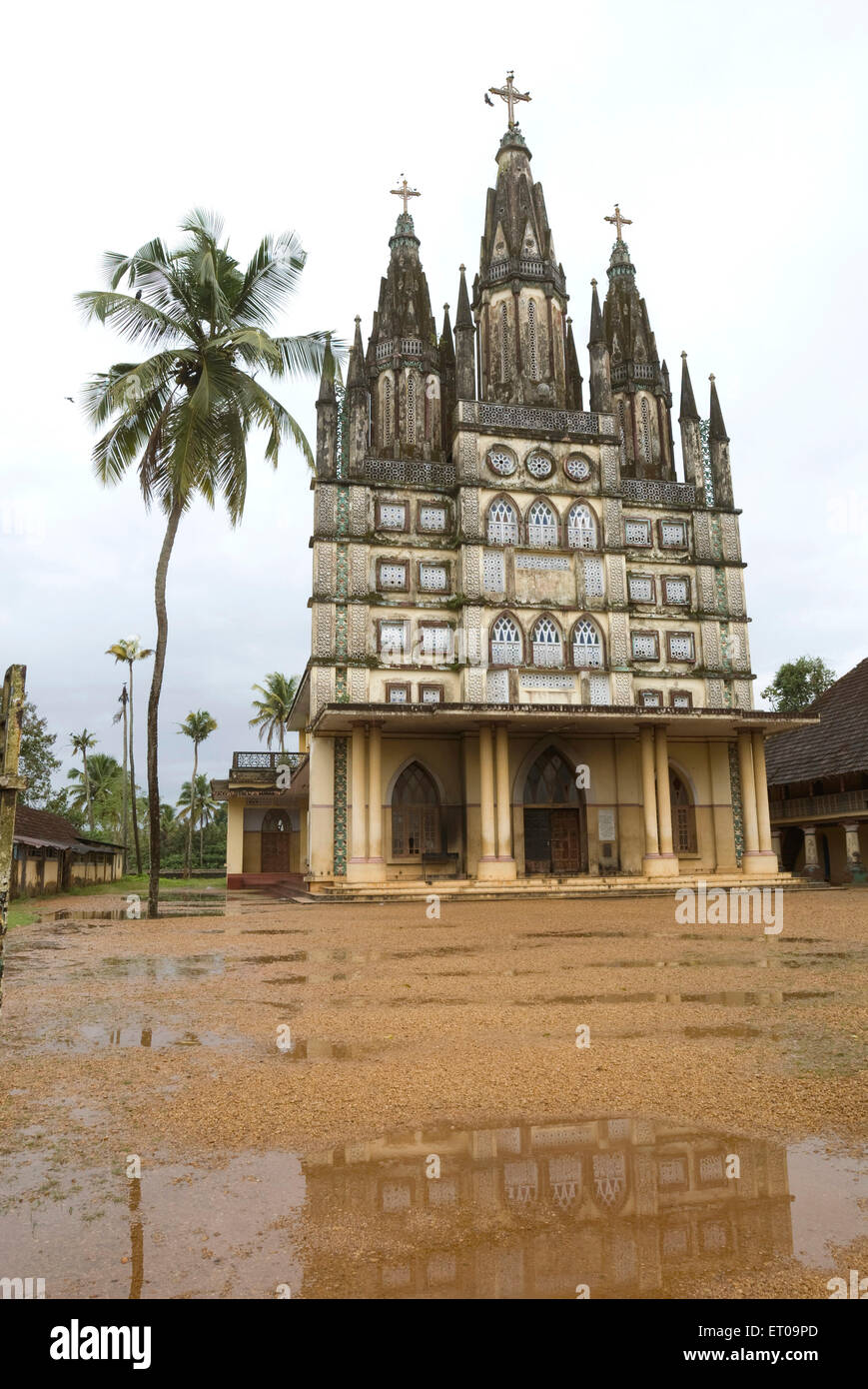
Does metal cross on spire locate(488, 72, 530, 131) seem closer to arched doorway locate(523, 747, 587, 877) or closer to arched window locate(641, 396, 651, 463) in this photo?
arched window locate(641, 396, 651, 463)

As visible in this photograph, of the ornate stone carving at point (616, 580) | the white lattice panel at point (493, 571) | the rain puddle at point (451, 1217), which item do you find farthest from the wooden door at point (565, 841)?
the rain puddle at point (451, 1217)

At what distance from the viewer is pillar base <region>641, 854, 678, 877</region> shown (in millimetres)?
26516

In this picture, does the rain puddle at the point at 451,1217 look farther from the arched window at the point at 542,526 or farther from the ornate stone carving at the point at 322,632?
the arched window at the point at 542,526

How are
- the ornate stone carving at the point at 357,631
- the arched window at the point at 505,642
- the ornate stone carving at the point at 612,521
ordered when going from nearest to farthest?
the ornate stone carving at the point at 357,631
the arched window at the point at 505,642
the ornate stone carving at the point at 612,521

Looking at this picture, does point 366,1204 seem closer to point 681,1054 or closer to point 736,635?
point 681,1054

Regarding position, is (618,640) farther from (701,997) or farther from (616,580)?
(701,997)

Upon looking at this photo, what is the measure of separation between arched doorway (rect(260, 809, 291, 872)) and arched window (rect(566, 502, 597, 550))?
18143 millimetres

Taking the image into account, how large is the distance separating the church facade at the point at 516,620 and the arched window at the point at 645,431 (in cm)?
194

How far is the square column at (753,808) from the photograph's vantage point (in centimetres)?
2870

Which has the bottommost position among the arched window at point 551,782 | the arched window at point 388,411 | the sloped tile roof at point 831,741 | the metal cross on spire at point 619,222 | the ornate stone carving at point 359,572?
the arched window at point 551,782

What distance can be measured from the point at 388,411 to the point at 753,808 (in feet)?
60.8

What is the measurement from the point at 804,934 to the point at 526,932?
4206mm

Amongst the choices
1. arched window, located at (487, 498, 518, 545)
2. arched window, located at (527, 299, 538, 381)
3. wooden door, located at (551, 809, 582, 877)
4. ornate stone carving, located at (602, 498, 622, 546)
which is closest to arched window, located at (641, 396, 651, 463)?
ornate stone carving, located at (602, 498, 622, 546)
